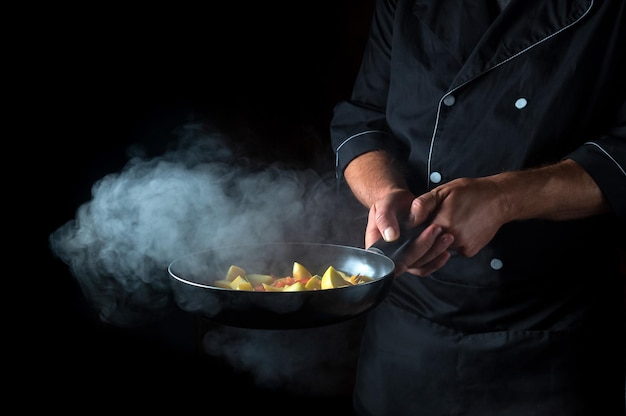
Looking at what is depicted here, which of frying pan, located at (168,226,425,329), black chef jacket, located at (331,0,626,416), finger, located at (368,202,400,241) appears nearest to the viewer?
frying pan, located at (168,226,425,329)

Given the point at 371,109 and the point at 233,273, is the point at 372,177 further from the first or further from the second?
the point at 233,273

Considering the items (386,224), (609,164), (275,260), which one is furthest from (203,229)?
(609,164)

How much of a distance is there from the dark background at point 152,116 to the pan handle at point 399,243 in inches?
43.1

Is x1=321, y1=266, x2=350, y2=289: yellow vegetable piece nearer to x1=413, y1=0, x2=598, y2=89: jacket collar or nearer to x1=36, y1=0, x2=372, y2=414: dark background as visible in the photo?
x1=413, y1=0, x2=598, y2=89: jacket collar

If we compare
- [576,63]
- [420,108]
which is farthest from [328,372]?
[576,63]

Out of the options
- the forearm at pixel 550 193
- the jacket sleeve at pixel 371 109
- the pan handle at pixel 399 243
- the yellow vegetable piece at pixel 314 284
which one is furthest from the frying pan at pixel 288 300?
the jacket sleeve at pixel 371 109

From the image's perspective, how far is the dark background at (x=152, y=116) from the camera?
5.87 feet

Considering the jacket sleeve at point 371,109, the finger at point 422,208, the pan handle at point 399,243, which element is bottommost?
the pan handle at point 399,243

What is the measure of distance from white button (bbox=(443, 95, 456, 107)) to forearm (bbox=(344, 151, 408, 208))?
0.22 m

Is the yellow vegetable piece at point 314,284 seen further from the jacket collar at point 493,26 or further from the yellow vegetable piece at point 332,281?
the jacket collar at point 493,26

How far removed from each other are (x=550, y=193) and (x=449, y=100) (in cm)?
34

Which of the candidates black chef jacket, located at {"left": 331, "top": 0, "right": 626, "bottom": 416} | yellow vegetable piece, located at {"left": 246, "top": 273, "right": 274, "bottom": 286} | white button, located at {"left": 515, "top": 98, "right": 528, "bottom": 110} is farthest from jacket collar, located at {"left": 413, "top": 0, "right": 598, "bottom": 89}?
yellow vegetable piece, located at {"left": 246, "top": 273, "right": 274, "bottom": 286}

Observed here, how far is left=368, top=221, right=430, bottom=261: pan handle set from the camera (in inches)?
44.1

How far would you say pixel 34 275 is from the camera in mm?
1750
